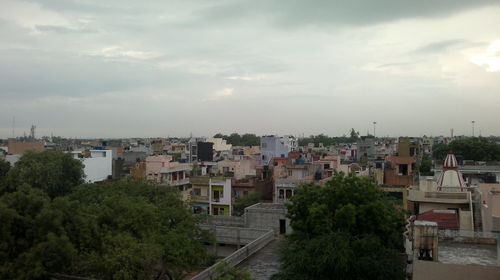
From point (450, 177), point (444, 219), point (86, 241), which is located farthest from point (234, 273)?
point (450, 177)

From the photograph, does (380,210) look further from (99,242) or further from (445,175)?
(445,175)

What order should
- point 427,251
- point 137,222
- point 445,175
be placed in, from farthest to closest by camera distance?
point 445,175
point 137,222
point 427,251

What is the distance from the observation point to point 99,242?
1952 cm

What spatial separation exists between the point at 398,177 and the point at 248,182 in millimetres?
16064

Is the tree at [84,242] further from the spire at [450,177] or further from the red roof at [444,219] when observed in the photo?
the spire at [450,177]

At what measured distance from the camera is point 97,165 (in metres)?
54.3

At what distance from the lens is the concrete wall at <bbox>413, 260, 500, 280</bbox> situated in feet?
45.0

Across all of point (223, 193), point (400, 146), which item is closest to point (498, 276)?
point (223, 193)

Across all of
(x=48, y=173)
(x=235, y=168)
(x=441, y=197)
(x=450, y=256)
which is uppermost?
(x=48, y=173)

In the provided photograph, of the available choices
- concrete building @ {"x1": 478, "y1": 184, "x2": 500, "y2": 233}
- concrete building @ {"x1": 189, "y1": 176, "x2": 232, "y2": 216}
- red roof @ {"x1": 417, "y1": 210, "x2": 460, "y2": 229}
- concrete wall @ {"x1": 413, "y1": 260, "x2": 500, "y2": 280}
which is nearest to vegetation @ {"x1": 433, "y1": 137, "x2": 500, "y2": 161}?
concrete building @ {"x1": 189, "y1": 176, "x2": 232, "y2": 216}

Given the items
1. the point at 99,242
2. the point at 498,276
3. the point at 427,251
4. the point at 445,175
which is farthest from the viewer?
the point at 445,175

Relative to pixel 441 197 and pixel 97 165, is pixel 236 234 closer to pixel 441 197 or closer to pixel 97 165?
pixel 441 197

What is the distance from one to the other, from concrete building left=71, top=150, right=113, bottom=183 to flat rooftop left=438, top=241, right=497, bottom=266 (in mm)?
42781

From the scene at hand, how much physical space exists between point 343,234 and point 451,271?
5.48 meters
